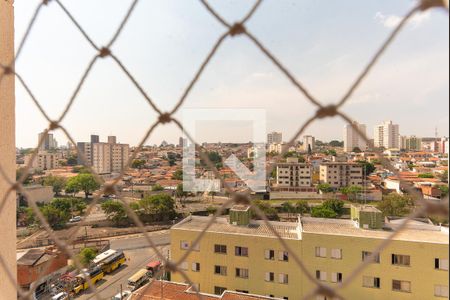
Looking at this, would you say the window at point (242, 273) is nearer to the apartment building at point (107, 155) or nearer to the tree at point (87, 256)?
the tree at point (87, 256)

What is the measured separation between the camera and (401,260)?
10.9ft

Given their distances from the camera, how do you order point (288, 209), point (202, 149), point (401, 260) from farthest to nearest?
point (288, 209)
point (401, 260)
point (202, 149)

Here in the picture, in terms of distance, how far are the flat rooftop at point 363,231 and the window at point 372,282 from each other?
46 cm

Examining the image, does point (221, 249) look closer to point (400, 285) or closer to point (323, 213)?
point (400, 285)

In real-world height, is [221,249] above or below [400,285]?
above

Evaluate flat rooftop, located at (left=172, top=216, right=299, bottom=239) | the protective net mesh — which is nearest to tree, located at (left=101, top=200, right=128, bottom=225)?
flat rooftop, located at (left=172, top=216, right=299, bottom=239)

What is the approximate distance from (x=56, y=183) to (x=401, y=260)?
1019 cm

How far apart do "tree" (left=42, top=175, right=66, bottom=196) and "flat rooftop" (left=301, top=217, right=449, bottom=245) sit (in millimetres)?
8561

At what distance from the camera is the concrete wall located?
52cm

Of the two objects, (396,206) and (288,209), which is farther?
(288,209)

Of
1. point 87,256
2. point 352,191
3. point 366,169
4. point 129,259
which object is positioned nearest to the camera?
point 87,256

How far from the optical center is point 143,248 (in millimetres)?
6953

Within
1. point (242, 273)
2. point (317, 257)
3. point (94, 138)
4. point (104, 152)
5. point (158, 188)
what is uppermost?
point (94, 138)

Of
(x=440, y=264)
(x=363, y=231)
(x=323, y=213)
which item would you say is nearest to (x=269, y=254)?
(x=363, y=231)
